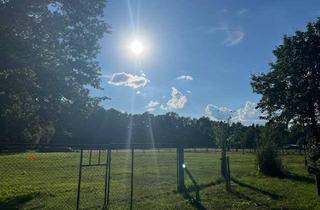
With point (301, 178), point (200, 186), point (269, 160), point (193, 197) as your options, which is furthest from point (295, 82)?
point (193, 197)

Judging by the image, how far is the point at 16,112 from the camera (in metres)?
21.9

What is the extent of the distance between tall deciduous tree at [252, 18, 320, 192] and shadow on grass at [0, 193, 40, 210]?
90.7 ft

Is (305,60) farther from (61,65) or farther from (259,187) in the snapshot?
(61,65)

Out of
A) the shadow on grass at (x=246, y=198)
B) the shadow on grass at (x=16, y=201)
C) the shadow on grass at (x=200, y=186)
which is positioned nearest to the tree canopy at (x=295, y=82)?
the shadow on grass at (x=200, y=186)

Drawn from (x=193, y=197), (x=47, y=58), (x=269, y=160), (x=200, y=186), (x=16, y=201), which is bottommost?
(x=16, y=201)

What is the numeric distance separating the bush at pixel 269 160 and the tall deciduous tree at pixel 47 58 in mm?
11337

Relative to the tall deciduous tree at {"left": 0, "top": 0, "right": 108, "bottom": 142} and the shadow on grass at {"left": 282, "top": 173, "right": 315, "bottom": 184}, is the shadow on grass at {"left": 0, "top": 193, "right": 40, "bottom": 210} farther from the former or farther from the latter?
the shadow on grass at {"left": 282, "top": 173, "right": 315, "bottom": 184}

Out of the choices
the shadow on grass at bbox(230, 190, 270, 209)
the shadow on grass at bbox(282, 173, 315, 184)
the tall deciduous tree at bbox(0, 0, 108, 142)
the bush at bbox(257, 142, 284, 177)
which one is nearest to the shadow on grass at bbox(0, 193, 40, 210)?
the tall deciduous tree at bbox(0, 0, 108, 142)

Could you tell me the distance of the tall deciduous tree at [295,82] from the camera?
3756 cm

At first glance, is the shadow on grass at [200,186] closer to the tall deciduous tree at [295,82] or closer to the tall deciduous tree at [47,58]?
the tall deciduous tree at [47,58]

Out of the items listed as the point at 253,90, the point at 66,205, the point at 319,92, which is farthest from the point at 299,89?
the point at 66,205

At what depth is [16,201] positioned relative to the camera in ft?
45.8

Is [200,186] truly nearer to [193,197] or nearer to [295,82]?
[193,197]

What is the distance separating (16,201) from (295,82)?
3152 centimetres
